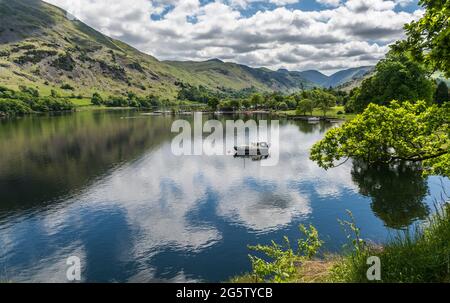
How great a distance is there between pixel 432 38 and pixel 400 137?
8.38 meters

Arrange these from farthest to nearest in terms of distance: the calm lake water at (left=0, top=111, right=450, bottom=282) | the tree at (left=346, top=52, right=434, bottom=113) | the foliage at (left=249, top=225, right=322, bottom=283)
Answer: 1. the tree at (left=346, top=52, right=434, bottom=113)
2. the calm lake water at (left=0, top=111, right=450, bottom=282)
3. the foliage at (left=249, top=225, right=322, bottom=283)

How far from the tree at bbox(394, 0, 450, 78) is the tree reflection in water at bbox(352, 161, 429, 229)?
33.0m

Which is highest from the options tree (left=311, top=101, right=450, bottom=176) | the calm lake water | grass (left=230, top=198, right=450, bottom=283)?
tree (left=311, top=101, right=450, bottom=176)

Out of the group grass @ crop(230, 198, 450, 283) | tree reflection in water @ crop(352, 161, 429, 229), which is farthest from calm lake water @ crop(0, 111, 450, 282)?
grass @ crop(230, 198, 450, 283)

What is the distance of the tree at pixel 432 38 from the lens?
13.6 m

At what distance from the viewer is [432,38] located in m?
15.2

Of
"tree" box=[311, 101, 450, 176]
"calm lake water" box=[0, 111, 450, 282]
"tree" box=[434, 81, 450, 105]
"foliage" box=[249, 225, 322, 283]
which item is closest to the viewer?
"foliage" box=[249, 225, 322, 283]

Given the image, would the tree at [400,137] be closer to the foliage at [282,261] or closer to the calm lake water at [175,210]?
the foliage at [282,261]

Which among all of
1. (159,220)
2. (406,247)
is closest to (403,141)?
(406,247)

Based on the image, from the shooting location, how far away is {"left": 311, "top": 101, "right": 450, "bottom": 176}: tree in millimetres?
18797

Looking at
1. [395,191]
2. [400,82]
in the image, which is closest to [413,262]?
[395,191]

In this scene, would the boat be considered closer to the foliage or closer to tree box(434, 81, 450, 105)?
the foliage

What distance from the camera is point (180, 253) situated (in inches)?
1524
